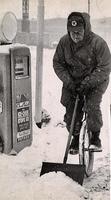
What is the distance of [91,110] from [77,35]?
1.00ft

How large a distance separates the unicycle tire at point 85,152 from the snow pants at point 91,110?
0.02 m

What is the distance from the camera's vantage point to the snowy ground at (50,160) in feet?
6.95

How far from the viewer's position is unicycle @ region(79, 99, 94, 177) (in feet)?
7.07

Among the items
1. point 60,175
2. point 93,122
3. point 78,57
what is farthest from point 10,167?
point 78,57

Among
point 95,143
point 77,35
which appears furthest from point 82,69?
point 95,143

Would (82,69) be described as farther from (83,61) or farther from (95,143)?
(95,143)

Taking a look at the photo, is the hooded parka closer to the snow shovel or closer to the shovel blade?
the snow shovel

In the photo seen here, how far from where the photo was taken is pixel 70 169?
2.14 metres

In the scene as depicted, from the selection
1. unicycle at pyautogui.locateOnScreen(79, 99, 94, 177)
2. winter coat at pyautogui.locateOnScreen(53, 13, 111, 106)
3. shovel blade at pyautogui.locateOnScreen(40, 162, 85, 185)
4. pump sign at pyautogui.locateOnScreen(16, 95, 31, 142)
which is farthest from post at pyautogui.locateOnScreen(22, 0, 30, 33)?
shovel blade at pyautogui.locateOnScreen(40, 162, 85, 185)

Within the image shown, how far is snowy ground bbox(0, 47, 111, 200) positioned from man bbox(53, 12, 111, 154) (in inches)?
1.3

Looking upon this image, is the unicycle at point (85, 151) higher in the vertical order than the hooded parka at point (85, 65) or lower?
lower

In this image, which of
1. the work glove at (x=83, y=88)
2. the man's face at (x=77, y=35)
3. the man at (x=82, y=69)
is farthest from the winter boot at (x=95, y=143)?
the man's face at (x=77, y=35)

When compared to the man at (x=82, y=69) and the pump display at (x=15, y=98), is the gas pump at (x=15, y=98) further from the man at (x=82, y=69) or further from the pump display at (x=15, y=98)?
the man at (x=82, y=69)

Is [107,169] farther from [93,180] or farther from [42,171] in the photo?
[42,171]
